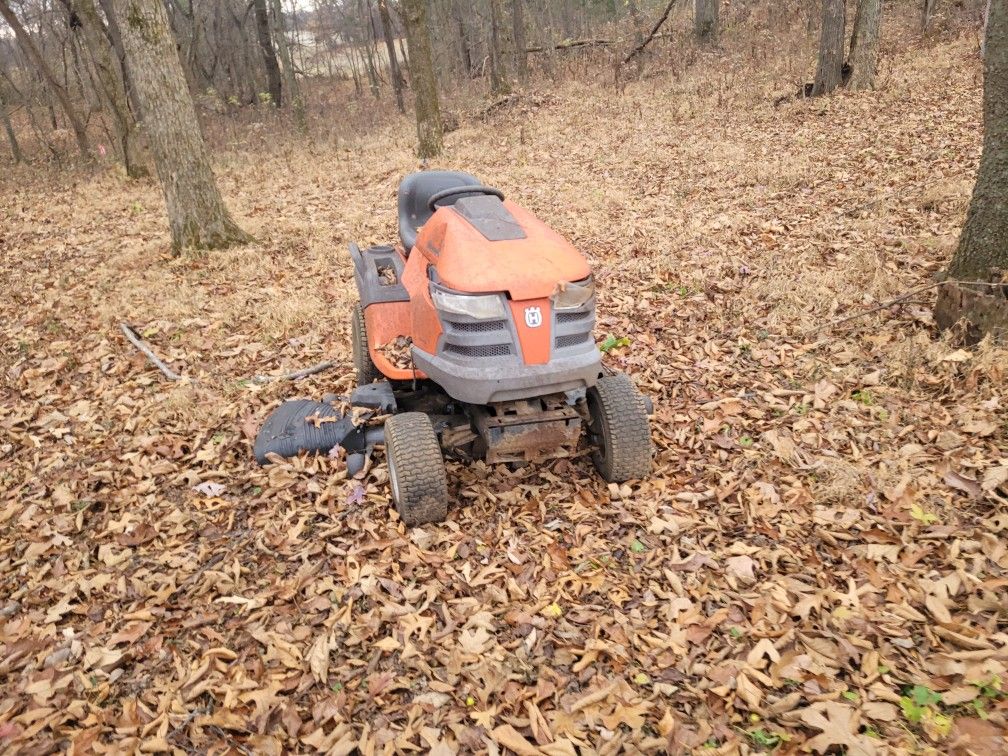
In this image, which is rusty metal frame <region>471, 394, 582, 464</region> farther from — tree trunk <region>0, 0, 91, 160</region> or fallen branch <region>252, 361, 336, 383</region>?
tree trunk <region>0, 0, 91, 160</region>

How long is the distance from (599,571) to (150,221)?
9010 mm

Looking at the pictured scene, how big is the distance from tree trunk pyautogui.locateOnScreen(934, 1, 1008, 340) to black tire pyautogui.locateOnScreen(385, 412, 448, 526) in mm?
3423

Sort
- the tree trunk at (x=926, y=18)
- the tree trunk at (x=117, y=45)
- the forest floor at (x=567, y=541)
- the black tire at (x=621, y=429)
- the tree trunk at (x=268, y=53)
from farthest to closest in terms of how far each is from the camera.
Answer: the tree trunk at (x=268, y=53) → the tree trunk at (x=117, y=45) → the tree trunk at (x=926, y=18) → the black tire at (x=621, y=429) → the forest floor at (x=567, y=541)

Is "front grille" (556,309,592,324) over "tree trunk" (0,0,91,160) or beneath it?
beneath

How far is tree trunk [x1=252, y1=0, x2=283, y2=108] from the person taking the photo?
20234 mm

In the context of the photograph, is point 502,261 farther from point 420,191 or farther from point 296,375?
point 296,375

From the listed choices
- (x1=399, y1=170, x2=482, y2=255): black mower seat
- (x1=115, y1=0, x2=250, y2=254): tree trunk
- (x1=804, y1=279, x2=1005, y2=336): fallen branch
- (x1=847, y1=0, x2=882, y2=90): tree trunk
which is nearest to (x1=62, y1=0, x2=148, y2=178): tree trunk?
(x1=115, y1=0, x2=250, y2=254): tree trunk

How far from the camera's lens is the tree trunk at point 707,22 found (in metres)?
16.2

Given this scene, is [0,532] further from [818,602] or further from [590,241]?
[590,241]

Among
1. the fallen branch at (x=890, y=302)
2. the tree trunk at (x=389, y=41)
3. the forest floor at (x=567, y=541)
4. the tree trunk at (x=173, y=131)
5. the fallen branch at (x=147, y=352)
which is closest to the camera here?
the forest floor at (x=567, y=541)

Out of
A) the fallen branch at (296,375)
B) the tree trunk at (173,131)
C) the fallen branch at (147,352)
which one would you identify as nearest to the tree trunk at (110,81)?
the tree trunk at (173,131)

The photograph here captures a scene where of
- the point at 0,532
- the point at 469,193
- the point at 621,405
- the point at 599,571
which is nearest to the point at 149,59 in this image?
the point at 469,193

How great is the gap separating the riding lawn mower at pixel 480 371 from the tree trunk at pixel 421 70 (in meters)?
8.21

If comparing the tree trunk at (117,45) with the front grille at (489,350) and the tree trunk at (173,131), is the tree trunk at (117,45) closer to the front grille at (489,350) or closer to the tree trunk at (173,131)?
the tree trunk at (173,131)
